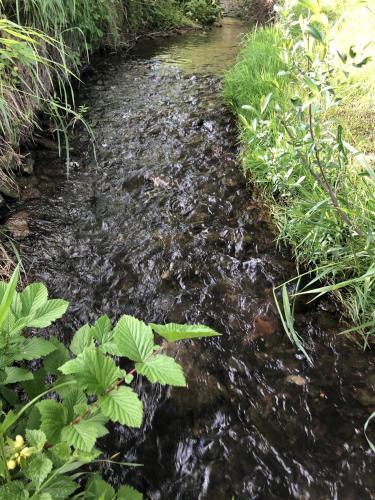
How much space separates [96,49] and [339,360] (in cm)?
644

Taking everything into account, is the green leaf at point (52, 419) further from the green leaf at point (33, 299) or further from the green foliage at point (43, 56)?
the green foliage at point (43, 56)

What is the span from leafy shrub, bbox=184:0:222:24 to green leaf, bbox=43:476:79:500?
463 inches

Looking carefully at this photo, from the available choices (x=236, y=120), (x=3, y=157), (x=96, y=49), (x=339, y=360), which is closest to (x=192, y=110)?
(x=236, y=120)

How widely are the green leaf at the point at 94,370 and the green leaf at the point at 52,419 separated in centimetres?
12

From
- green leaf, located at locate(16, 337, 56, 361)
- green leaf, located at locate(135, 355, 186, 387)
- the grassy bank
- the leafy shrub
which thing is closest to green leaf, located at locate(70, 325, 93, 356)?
green leaf, located at locate(16, 337, 56, 361)

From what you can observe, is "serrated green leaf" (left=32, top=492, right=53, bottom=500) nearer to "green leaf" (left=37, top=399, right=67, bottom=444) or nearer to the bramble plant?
the bramble plant

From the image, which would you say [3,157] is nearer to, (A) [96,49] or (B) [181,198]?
(B) [181,198]

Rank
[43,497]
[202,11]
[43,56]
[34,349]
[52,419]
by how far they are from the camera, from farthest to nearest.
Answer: [202,11] < [43,56] < [34,349] < [52,419] < [43,497]

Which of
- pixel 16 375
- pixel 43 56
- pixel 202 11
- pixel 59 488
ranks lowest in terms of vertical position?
pixel 59 488

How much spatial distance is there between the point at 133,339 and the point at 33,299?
462 mm

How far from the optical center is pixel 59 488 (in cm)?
102

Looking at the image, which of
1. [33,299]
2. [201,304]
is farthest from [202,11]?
[33,299]

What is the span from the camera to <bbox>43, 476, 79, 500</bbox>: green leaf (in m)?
1.01

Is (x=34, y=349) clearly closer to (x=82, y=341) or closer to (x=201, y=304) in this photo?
Answer: (x=82, y=341)
